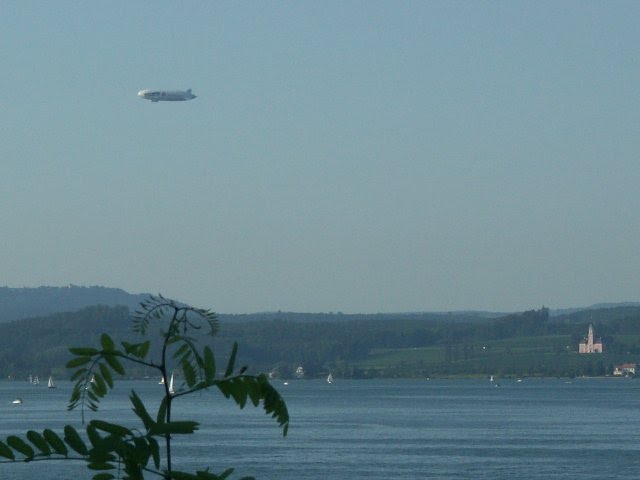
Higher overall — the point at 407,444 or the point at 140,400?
the point at 140,400

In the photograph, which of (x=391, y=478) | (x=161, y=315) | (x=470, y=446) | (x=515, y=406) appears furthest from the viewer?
(x=515, y=406)

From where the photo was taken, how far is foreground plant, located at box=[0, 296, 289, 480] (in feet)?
15.1

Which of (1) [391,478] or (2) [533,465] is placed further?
(2) [533,465]

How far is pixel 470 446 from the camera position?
98.4m

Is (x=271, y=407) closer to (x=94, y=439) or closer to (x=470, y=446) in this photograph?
(x=94, y=439)

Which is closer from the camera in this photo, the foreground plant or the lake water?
the foreground plant

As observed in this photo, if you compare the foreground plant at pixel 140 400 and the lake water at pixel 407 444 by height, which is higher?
the foreground plant at pixel 140 400

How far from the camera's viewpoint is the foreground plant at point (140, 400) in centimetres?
462

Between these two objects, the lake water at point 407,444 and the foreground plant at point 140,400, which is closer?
the foreground plant at point 140,400

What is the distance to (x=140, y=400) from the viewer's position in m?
4.68

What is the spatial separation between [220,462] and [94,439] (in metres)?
78.9

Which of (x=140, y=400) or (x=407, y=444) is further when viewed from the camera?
(x=407, y=444)

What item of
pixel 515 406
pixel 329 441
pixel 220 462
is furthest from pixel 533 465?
pixel 515 406

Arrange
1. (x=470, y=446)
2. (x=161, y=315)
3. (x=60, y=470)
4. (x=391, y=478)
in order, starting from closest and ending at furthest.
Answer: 1. (x=161, y=315)
2. (x=391, y=478)
3. (x=60, y=470)
4. (x=470, y=446)
